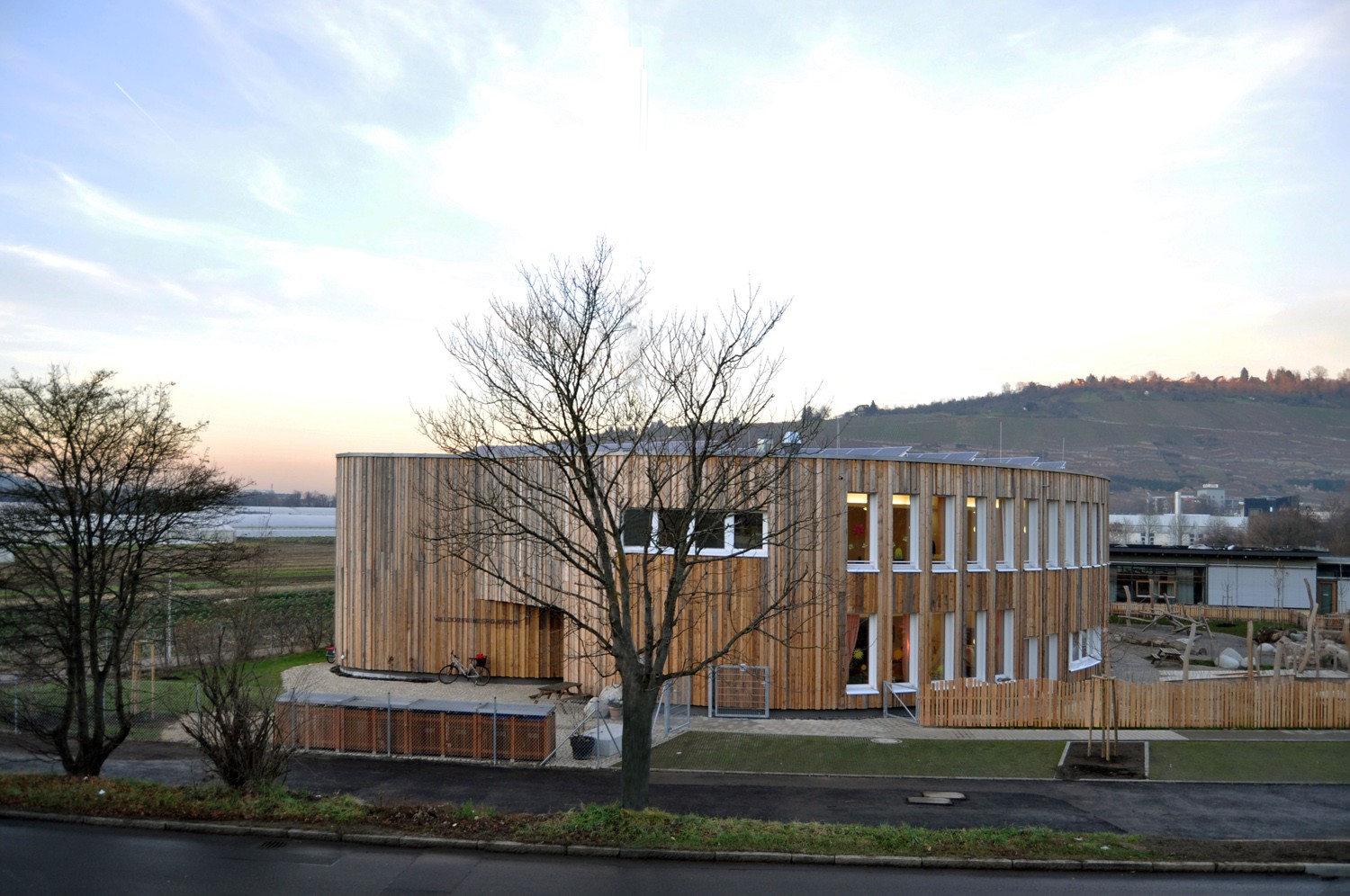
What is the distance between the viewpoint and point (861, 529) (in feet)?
78.1

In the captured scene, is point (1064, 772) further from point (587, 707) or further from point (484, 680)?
point (484, 680)

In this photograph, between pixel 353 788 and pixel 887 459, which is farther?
pixel 887 459

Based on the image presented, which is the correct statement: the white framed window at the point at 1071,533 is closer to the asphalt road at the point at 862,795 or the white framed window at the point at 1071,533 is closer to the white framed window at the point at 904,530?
the white framed window at the point at 904,530

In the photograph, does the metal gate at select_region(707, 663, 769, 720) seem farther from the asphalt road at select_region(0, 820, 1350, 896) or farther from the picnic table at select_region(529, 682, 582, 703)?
the asphalt road at select_region(0, 820, 1350, 896)

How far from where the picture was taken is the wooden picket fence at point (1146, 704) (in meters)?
21.8

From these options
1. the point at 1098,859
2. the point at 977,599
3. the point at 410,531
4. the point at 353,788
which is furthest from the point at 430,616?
the point at 1098,859

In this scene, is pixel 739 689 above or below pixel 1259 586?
above

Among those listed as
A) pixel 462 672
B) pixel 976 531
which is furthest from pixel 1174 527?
pixel 462 672

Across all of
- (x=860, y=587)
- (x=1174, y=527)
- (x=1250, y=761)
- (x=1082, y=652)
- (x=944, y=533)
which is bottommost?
(x=1174, y=527)

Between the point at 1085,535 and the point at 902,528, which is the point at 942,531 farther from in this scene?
the point at 1085,535

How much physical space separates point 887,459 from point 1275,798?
35.9ft

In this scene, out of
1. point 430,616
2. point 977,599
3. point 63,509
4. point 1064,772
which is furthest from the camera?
point 430,616

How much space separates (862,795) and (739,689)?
24.2 feet

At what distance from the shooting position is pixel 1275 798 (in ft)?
51.1
